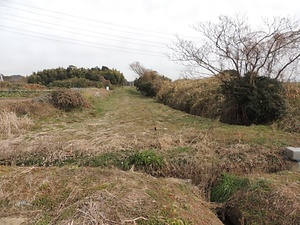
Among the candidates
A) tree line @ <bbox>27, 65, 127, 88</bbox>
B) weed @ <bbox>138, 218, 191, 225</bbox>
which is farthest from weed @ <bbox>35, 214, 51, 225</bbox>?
tree line @ <bbox>27, 65, 127, 88</bbox>

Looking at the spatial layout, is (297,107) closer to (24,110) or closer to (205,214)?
(205,214)

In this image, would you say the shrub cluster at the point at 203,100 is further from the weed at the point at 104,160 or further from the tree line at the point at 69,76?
the tree line at the point at 69,76

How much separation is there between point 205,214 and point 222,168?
147 cm

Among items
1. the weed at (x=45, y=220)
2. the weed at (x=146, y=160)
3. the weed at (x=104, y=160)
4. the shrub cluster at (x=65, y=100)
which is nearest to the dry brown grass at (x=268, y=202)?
the weed at (x=146, y=160)

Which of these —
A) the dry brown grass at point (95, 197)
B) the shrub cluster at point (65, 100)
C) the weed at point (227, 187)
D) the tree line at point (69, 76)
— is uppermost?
the tree line at point (69, 76)

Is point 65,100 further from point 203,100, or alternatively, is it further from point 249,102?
point 249,102

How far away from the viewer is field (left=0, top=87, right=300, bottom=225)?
243cm

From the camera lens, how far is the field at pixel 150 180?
2.43 m

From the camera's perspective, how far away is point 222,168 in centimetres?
407

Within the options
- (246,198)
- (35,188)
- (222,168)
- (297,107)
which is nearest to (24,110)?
(35,188)

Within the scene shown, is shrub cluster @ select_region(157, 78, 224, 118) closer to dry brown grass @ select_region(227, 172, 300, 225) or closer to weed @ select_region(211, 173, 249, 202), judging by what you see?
weed @ select_region(211, 173, 249, 202)

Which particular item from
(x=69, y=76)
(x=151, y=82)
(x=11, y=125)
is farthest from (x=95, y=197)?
(x=69, y=76)

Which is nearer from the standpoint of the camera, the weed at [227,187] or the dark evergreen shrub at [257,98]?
the weed at [227,187]

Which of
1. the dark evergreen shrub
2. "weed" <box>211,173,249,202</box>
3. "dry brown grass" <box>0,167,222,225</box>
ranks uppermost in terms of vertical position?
the dark evergreen shrub
